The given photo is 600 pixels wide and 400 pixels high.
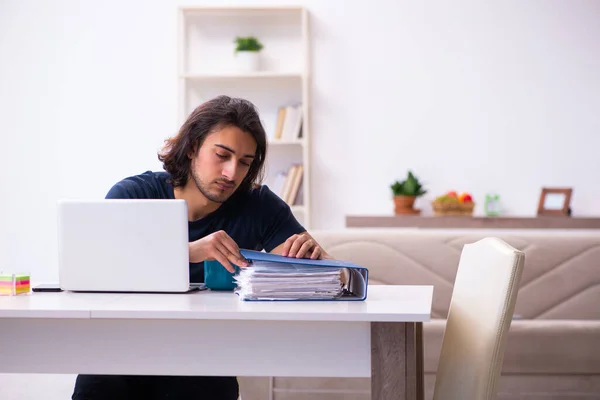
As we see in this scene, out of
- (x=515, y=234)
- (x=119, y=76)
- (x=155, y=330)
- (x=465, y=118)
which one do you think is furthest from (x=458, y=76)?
(x=155, y=330)

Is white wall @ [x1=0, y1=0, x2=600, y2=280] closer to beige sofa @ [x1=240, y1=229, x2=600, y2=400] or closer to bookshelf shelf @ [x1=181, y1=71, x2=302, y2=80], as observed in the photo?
bookshelf shelf @ [x1=181, y1=71, x2=302, y2=80]

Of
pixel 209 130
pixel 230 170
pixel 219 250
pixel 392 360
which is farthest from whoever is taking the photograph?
pixel 209 130

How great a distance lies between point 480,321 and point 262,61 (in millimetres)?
3670

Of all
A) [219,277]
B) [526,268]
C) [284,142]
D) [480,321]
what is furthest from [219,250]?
[284,142]

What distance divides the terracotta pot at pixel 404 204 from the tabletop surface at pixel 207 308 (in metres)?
3.02

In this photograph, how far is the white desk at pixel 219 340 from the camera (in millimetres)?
1287

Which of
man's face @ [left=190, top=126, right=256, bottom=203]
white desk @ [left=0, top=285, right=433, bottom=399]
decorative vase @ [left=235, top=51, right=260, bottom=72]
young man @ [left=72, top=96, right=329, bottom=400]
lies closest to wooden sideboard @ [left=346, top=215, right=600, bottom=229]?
decorative vase @ [left=235, top=51, right=260, bottom=72]

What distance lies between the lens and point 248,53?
184 inches

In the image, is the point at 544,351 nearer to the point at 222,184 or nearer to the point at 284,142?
the point at 222,184

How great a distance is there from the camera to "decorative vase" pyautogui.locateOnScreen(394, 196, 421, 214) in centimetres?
456

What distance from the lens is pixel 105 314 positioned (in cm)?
131

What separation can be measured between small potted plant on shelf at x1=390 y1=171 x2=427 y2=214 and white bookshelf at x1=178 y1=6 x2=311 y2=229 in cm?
58

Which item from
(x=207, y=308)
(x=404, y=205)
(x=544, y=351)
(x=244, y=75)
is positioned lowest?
(x=544, y=351)

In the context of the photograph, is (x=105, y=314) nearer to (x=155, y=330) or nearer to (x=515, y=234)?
(x=155, y=330)
